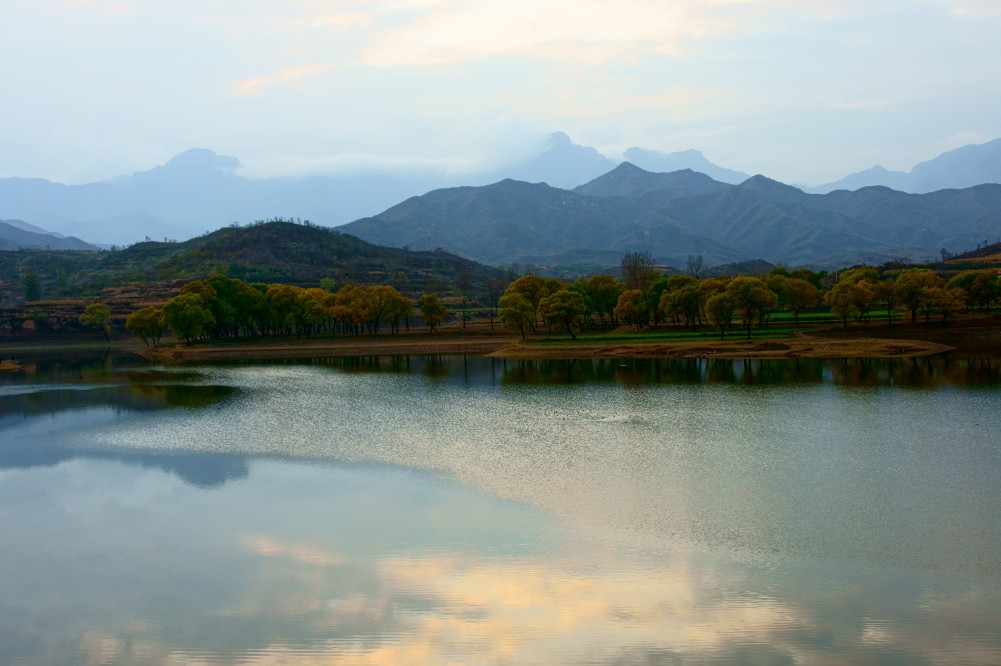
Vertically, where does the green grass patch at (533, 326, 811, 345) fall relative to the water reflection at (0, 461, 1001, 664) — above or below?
above

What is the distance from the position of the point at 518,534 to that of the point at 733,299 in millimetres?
Result: 65348

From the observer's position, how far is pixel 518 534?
26750mm

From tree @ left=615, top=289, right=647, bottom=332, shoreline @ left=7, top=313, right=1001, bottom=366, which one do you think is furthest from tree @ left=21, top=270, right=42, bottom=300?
tree @ left=615, top=289, right=647, bottom=332

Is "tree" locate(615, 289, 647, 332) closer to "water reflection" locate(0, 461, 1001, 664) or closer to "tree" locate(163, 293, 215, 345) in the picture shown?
"tree" locate(163, 293, 215, 345)

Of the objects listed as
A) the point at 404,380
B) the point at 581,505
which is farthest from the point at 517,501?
the point at 404,380

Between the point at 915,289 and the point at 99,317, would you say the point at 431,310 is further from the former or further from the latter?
the point at 915,289

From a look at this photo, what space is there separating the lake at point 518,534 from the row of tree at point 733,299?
3487 centimetres

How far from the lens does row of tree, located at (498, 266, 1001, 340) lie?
87.1 meters

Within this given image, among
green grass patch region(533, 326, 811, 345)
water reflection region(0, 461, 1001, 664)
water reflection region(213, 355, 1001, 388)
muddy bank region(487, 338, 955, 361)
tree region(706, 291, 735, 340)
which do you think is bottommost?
water reflection region(0, 461, 1001, 664)

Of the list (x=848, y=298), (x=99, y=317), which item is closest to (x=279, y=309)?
(x=99, y=317)

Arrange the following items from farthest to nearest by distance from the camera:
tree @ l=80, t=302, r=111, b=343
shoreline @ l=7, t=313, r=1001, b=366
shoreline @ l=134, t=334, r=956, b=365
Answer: tree @ l=80, t=302, r=111, b=343 < shoreline @ l=7, t=313, r=1001, b=366 < shoreline @ l=134, t=334, r=956, b=365

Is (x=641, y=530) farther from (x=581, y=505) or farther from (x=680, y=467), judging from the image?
(x=680, y=467)

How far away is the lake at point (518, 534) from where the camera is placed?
64.4ft

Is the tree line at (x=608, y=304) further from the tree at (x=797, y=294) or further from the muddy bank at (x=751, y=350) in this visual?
the muddy bank at (x=751, y=350)
